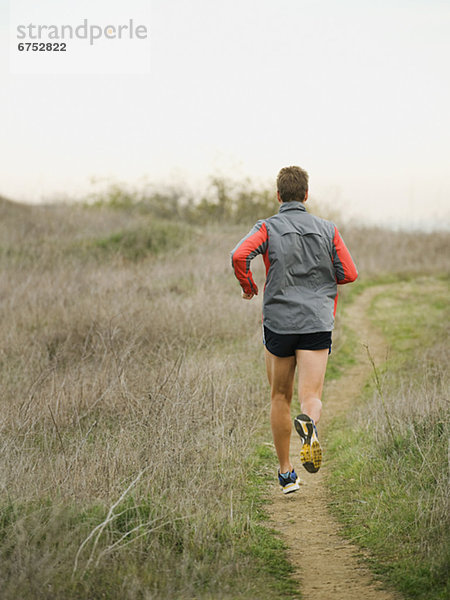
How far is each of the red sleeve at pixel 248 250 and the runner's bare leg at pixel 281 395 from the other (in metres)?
0.58

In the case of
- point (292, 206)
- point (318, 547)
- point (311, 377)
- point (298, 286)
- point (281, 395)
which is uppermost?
point (292, 206)

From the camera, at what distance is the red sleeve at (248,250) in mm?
4184

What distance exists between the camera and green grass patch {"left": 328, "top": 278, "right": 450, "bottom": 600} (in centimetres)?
364

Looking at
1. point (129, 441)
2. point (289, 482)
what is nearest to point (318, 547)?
point (289, 482)

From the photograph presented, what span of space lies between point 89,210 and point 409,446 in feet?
62.9

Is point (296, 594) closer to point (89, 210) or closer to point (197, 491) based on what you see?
point (197, 491)

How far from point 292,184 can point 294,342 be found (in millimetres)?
1062

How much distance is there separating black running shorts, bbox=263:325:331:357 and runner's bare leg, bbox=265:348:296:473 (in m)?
0.07

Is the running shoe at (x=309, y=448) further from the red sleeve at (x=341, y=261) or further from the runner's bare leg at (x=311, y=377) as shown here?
the red sleeve at (x=341, y=261)

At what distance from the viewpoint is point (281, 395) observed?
4.50 metres

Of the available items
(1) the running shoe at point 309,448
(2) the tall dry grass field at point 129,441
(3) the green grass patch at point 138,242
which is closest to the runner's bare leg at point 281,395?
(1) the running shoe at point 309,448

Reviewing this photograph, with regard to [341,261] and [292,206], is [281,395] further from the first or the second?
[292,206]

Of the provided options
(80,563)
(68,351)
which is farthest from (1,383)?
(80,563)

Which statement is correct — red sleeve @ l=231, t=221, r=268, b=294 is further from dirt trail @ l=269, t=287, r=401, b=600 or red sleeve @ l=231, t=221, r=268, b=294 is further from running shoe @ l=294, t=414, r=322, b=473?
dirt trail @ l=269, t=287, r=401, b=600
